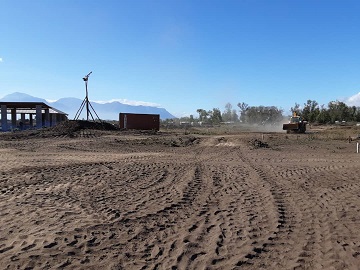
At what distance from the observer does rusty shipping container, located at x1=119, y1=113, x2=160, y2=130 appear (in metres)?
42.4

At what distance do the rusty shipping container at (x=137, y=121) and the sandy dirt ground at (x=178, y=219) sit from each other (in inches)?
1222

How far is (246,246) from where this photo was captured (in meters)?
5.04

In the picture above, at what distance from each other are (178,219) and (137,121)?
37.2m

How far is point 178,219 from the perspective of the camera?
623 cm

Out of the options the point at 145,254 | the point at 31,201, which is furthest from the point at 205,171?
the point at 145,254

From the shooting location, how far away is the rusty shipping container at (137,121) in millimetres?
42406

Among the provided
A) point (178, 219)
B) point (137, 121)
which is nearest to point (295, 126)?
point (137, 121)

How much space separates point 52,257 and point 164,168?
7832 millimetres

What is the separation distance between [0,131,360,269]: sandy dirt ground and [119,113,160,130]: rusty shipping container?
102 ft

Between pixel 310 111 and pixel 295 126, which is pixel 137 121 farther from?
pixel 310 111

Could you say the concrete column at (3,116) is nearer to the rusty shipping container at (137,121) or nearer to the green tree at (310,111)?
the rusty shipping container at (137,121)

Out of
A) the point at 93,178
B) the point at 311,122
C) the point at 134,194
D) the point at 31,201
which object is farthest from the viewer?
the point at 311,122

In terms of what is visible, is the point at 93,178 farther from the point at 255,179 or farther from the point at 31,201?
the point at 255,179

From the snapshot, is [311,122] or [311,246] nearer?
[311,246]
